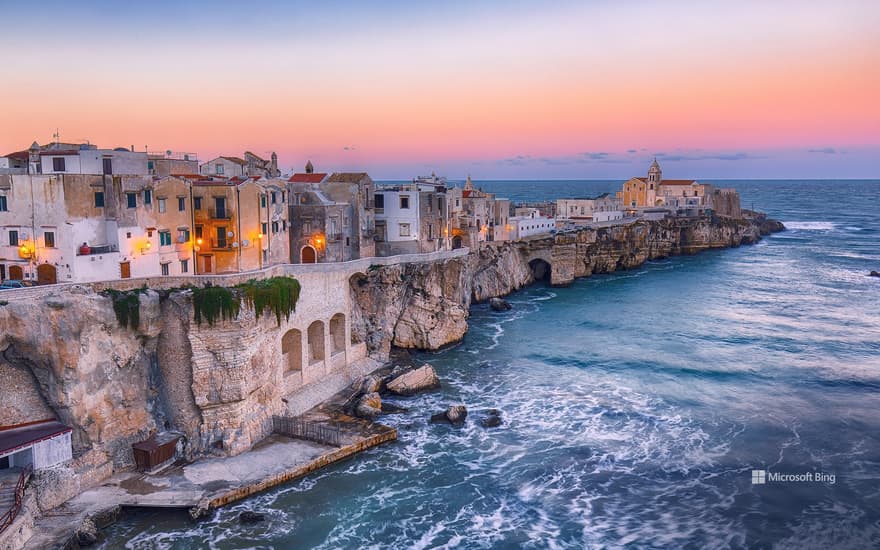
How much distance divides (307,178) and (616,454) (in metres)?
36.6

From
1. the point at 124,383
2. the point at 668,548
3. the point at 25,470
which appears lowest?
the point at 668,548

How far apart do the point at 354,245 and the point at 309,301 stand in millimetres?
15622

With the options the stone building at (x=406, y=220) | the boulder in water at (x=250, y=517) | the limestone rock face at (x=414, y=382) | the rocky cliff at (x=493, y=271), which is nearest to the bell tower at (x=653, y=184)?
the rocky cliff at (x=493, y=271)

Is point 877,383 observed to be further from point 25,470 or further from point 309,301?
point 25,470

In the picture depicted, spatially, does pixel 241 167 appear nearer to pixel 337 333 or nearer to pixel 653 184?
pixel 337 333

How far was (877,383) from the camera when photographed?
1569 inches

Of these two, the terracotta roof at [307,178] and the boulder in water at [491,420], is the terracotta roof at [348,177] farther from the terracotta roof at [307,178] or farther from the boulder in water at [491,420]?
the boulder in water at [491,420]

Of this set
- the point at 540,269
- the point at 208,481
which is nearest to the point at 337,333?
the point at 208,481

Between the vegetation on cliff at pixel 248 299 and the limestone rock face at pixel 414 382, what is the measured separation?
7.60 meters

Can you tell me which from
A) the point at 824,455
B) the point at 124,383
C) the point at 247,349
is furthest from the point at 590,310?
the point at 124,383

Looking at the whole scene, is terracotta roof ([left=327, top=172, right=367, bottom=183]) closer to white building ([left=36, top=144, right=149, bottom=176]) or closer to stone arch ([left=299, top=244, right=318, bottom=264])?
stone arch ([left=299, top=244, right=318, bottom=264])

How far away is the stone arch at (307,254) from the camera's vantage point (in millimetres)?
49312

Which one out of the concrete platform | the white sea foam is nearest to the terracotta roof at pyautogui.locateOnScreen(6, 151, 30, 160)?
the concrete platform

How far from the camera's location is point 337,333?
1647 inches
